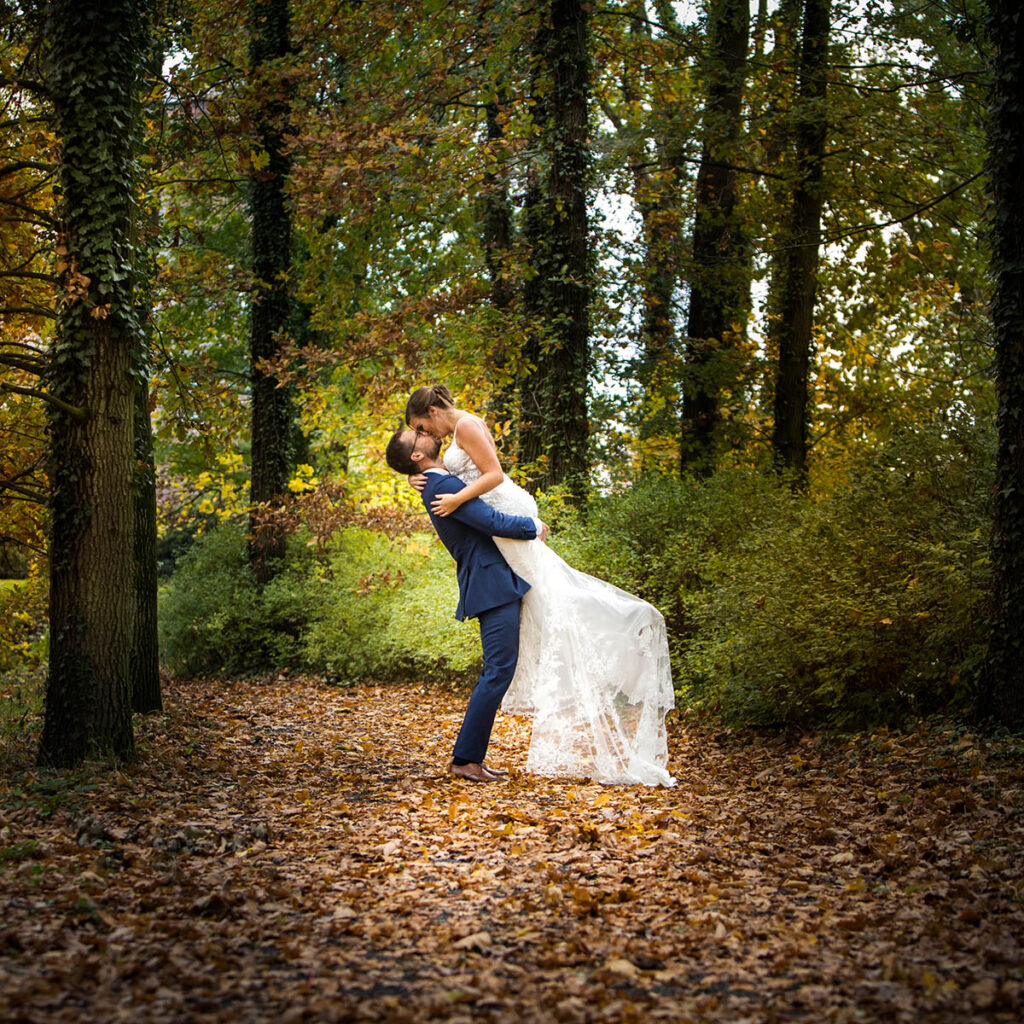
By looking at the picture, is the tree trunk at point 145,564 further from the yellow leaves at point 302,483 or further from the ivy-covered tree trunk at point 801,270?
the ivy-covered tree trunk at point 801,270

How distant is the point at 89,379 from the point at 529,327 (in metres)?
6.71

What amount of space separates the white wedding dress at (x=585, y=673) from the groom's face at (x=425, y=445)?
10 centimetres

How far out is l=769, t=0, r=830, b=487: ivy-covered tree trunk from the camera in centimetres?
1326

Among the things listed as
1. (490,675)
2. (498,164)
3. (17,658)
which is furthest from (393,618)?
(490,675)

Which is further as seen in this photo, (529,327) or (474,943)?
(529,327)

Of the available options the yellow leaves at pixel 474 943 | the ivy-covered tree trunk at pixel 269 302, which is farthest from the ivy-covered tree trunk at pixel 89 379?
the ivy-covered tree trunk at pixel 269 302

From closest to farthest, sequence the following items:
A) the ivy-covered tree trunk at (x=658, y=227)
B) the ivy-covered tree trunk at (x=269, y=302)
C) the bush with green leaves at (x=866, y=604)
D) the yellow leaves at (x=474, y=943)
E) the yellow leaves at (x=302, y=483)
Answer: the yellow leaves at (x=474, y=943), the bush with green leaves at (x=866, y=604), the ivy-covered tree trunk at (x=658, y=227), the ivy-covered tree trunk at (x=269, y=302), the yellow leaves at (x=302, y=483)

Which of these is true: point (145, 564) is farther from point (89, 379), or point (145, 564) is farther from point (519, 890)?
point (519, 890)

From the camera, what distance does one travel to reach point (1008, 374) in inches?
255

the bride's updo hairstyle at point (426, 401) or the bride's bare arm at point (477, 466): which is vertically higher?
the bride's updo hairstyle at point (426, 401)

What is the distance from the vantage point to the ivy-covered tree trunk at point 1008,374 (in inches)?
248

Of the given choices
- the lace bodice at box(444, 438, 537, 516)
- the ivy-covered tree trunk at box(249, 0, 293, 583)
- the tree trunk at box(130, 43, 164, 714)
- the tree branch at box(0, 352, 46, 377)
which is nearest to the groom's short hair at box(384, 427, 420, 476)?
the lace bodice at box(444, 438, 537, 516)

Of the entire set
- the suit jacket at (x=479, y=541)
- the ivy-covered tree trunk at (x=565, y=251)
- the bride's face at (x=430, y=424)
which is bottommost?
the suit jacket at (x=479, y=541)

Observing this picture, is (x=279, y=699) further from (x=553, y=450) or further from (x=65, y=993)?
(x=65, y=993)
